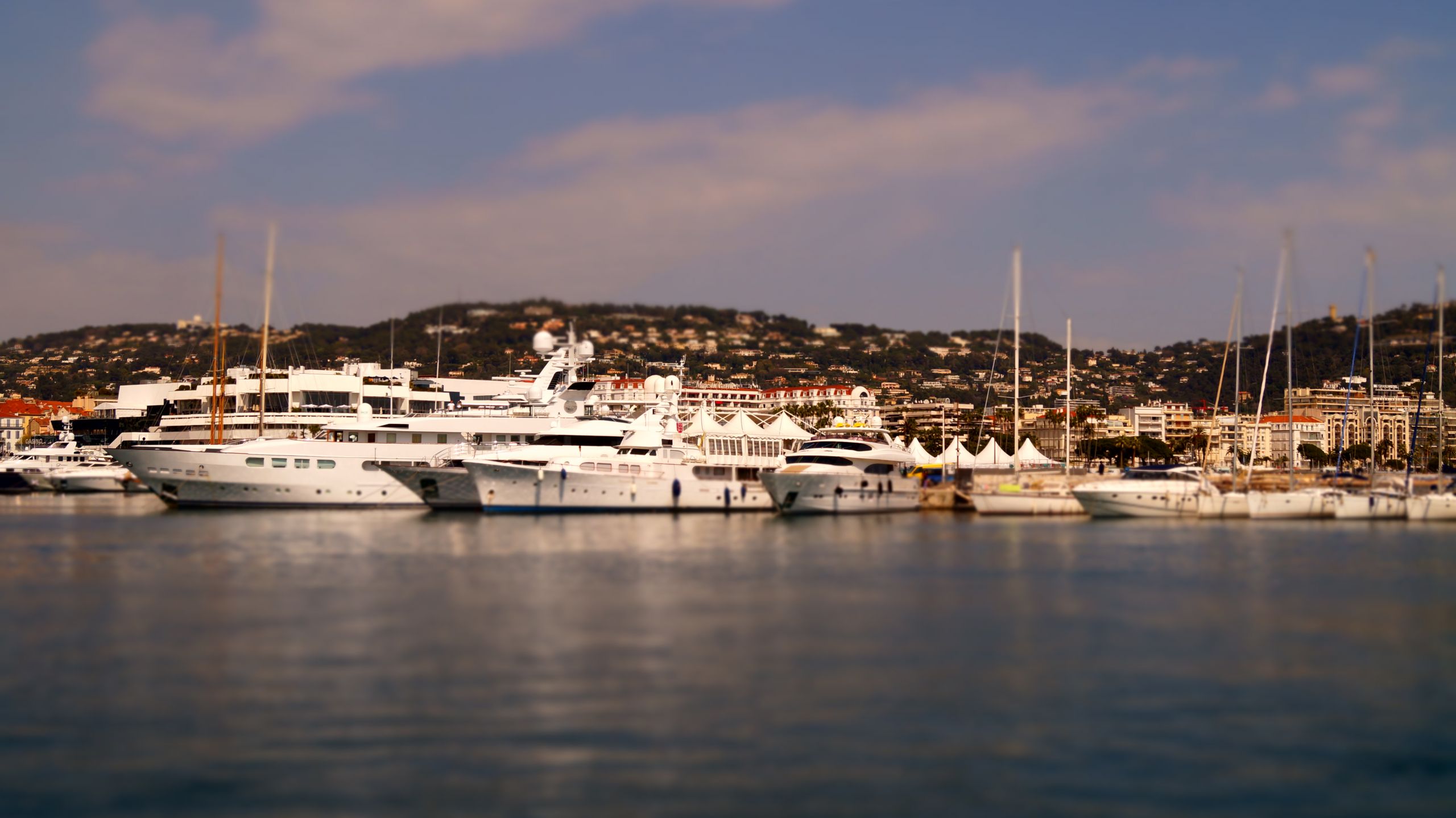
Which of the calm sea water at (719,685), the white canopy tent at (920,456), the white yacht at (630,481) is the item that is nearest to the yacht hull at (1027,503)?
the white yacht at (630,481)

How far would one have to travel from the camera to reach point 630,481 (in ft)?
182

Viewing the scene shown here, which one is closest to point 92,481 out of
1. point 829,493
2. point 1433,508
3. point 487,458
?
point 487,458

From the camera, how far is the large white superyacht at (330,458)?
A: 188 ft

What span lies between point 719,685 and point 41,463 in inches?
3493

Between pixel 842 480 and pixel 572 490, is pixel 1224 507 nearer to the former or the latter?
pixel 842 480

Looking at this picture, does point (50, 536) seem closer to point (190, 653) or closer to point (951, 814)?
point (190, 653)

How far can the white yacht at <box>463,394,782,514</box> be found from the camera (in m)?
54.4

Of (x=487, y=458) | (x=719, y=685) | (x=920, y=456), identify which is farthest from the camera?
(x=920, y=456)

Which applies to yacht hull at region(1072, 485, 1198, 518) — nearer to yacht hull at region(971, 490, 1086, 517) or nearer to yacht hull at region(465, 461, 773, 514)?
yacht hull at region(971, 490, 1086, 517)

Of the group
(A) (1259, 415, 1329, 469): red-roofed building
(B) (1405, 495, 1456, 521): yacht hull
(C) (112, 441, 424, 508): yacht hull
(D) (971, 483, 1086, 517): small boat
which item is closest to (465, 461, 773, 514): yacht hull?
(C) (112, 441, 424, 508): yacht hull

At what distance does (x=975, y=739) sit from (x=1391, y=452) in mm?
162474

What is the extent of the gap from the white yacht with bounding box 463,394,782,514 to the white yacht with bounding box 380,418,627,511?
0.32 m

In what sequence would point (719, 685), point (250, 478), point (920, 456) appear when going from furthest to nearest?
1. point (920, 456)
2. point (250, 478)
3. point (719, 685)

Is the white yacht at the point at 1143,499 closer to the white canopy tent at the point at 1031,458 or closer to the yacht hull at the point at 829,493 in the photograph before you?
the yacht hull at the point at 829,493
